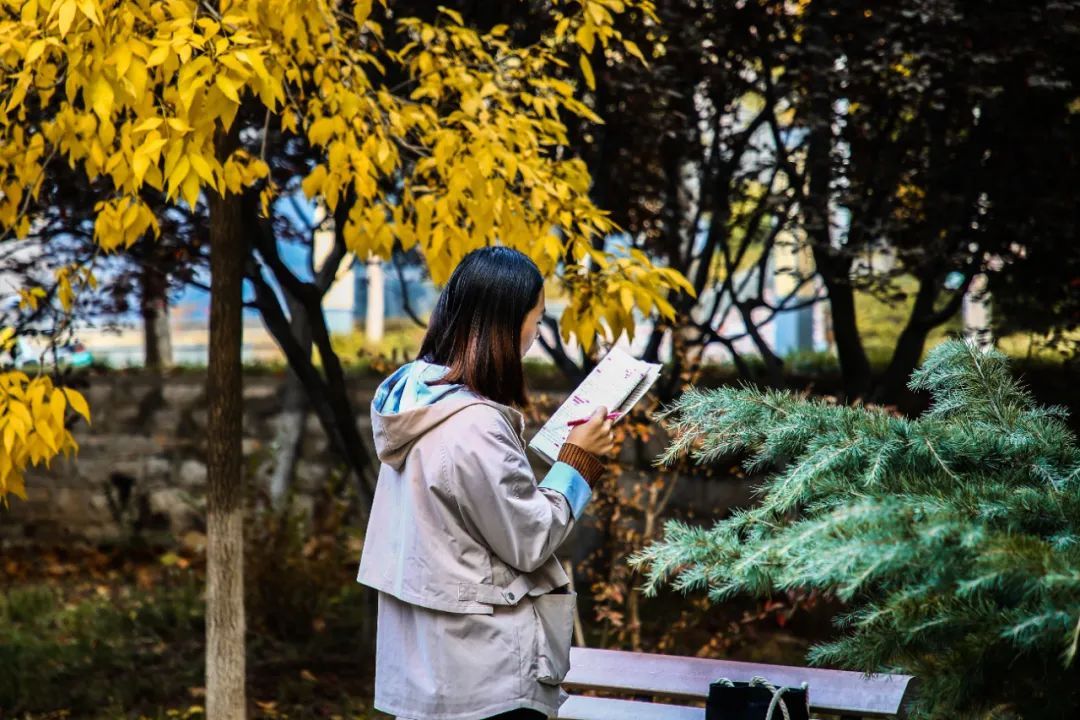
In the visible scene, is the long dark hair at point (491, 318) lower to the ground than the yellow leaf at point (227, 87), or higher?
lower

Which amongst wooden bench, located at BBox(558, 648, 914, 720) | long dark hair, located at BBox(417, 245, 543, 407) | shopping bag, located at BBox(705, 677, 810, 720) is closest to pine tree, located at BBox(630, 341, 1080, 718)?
shopping bag, located at BBox(705, 677, 810, 720)

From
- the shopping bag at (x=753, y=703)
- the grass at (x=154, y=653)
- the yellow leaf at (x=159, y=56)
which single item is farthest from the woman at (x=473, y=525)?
the grass at (x=154, y=653)

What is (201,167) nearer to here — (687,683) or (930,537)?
(687,683)

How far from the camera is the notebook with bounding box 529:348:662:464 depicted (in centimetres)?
258

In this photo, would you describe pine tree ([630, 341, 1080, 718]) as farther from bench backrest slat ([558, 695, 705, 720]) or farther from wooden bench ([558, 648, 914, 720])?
A: bench backrest slat ([558, 695, 705, 720])

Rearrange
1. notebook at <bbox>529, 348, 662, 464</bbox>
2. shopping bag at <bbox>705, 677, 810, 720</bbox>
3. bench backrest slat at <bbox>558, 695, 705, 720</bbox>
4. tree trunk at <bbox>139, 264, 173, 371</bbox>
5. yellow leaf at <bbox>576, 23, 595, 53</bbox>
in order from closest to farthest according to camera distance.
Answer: shopping bag at <bbox>705, 677, 810, 720</bbox> → notebook at <bbox>529, 348, 662, 464</bbox> → bench backrest slat at <bbox>558, 695, 705, 720</bbox> → yellow leaf at <bbox>576, 23, 595, 53</bbox> → tree trunk at <bbox>139, 264, 173, 371</bbox>

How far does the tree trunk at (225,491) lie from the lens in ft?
14.1

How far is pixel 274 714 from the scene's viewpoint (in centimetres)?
509

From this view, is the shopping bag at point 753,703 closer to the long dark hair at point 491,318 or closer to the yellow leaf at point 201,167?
the long dark hair at point 491,318

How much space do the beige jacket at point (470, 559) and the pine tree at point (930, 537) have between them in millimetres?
242

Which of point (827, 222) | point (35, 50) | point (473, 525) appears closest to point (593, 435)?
point (473, 525)

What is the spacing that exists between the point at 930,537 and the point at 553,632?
35.8 inches

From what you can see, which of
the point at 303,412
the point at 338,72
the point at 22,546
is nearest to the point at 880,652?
the point at 338,72

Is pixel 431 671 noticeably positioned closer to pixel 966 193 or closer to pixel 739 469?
pixel 739 469
